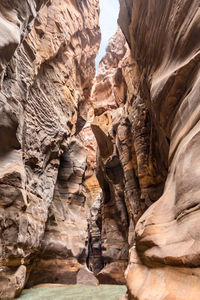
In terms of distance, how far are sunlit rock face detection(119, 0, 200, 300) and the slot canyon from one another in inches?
0.8

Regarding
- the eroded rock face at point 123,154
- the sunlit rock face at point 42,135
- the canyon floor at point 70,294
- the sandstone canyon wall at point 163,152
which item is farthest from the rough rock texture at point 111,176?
the canyon floor at point 70,294

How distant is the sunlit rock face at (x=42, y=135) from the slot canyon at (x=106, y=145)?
5 centimetres

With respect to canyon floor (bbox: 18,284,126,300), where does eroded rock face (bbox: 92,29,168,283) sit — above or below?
above

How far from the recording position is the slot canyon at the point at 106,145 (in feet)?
9.64

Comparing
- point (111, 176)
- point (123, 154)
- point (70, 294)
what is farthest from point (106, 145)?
point (70, 294)

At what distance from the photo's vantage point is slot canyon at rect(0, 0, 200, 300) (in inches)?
116

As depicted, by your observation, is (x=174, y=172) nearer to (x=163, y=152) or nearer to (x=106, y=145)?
(x=163, y=152)

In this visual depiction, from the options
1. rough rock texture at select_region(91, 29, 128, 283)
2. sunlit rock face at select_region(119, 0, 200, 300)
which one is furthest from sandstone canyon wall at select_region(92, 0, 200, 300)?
rough rock texture at select_region(91, 29, 128, 283)

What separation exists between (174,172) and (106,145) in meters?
10.8

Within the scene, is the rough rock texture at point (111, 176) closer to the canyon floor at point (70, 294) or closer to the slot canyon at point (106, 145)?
the slot canyon at point (106, 145)

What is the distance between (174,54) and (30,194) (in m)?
7.00

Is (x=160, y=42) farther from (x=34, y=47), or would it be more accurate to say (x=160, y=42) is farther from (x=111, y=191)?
(x=111, y=191)

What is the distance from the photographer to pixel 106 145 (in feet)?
46.8

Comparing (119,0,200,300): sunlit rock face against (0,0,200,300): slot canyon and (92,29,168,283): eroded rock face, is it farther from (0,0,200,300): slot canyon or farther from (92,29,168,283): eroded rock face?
(92,29,168,283): eroded rock face
